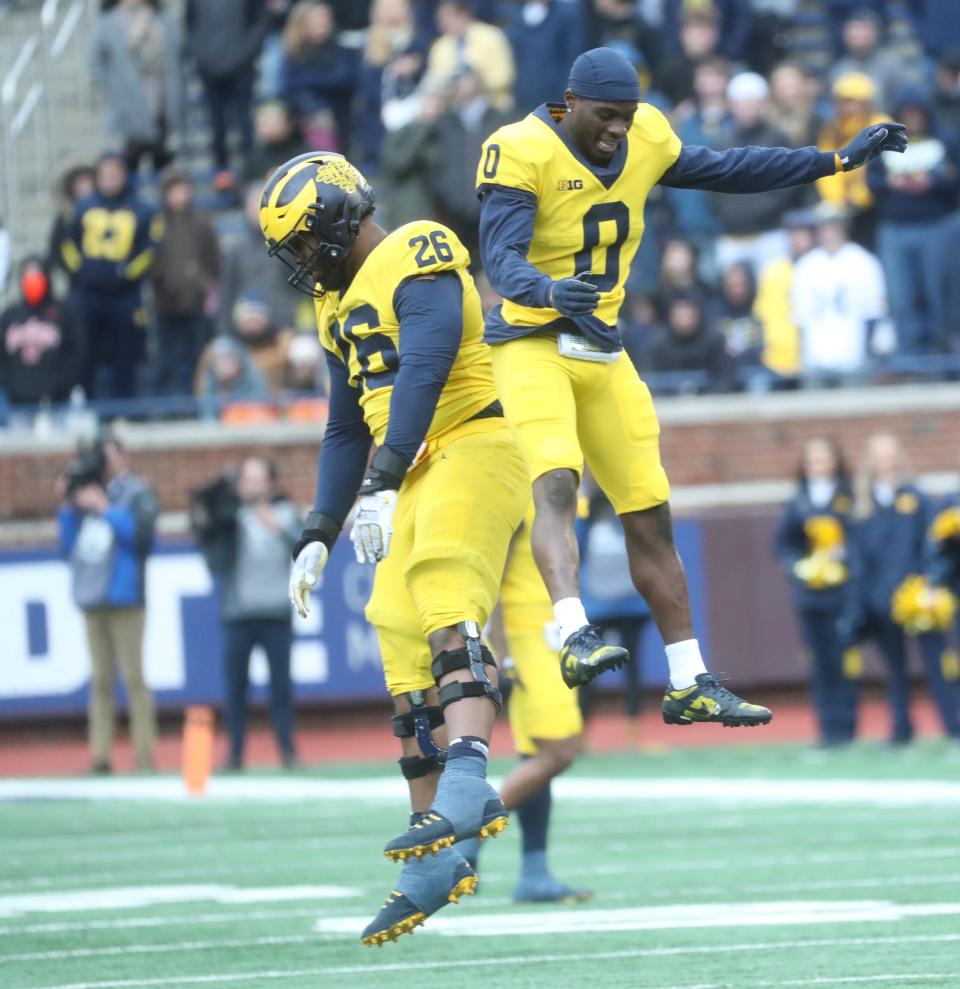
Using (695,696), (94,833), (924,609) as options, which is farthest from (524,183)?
(924,609)

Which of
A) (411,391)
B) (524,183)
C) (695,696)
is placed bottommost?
(695,696)

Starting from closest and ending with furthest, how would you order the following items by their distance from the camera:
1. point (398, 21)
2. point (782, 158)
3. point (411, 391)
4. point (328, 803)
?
point (411, 391) → point (782, 158) → point (328, 803) → point (398, 21)

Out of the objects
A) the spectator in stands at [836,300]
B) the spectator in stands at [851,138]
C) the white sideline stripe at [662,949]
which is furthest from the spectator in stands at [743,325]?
the white sideline stripe at [662,949]

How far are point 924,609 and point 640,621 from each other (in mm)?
1878

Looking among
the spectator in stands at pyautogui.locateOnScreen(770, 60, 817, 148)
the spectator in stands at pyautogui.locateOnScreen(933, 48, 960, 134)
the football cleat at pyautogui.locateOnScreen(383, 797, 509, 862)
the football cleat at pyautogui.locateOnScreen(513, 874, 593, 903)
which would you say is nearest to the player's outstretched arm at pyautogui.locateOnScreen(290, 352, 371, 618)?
the football cleat at pyautogui.locateOnScreen(383, 797, 509, 862)

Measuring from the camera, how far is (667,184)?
7.37 metres

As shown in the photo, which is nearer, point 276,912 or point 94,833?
point 276,912

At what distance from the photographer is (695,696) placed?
7.09 metres

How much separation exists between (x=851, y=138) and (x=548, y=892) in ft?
29.3

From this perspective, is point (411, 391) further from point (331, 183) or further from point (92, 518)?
point (92, 518)

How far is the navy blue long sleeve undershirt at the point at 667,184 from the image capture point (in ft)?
22.5

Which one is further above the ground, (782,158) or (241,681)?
(782,158)

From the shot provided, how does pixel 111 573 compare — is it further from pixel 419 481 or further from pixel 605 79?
pixel 605 79

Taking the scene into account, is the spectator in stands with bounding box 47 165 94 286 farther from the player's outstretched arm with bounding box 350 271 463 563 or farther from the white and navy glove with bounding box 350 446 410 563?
the white and navy glove with bounding box 350 446 410 563
